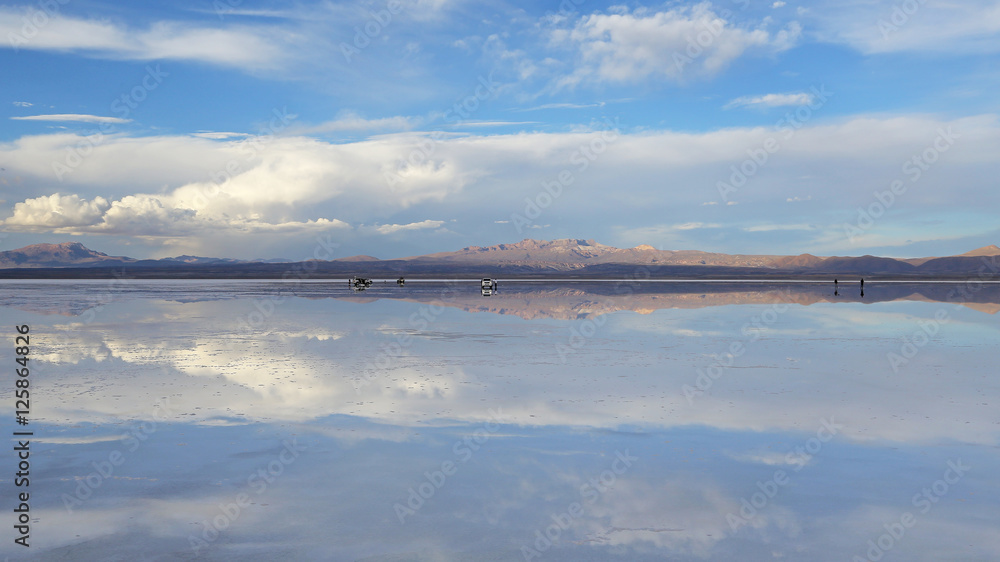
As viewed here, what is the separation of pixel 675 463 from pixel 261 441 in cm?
499

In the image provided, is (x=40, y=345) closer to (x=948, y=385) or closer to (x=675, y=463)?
(x=675, y=463)

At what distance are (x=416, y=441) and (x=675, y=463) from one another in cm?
314

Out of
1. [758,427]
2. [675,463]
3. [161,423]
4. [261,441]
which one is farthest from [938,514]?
[161,423]

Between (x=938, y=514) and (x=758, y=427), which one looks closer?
(x=938, y=514)

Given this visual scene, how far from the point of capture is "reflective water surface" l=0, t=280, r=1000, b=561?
19.4 feet

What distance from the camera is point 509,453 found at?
8305 millimetres

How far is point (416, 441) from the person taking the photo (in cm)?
884

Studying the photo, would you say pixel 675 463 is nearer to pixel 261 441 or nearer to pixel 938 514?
pixel 938 514

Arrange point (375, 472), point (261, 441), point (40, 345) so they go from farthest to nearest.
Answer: point (40, 345) → point (261, 441) → point (375, 472)

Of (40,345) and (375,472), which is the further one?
(40,345)

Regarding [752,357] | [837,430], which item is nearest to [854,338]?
[752,357]

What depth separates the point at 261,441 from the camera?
8812 mm

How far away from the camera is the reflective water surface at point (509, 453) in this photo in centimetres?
591

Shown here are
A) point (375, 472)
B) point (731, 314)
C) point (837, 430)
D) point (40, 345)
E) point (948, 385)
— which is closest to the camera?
point (375, 472)
